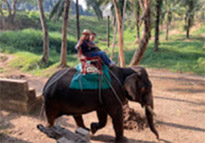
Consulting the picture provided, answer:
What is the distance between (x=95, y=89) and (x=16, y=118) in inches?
140

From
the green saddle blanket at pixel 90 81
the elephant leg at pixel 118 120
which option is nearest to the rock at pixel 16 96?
the green saddle blanket at pixel 90 81

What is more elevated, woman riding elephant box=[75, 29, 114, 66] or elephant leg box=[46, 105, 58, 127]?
woman riding elephant box=[75, 29, 114, 66]

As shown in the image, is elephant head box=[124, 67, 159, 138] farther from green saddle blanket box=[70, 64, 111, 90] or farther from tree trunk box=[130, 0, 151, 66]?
tree trunk box=[130, 0, 151, 66]

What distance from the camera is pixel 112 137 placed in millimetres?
5586

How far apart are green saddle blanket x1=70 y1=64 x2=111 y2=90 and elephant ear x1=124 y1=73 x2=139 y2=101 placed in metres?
0.43

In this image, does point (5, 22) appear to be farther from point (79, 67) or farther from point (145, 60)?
point (79, 67)

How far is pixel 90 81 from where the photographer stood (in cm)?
479

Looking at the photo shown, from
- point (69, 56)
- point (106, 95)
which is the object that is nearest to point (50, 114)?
point (106, 95)

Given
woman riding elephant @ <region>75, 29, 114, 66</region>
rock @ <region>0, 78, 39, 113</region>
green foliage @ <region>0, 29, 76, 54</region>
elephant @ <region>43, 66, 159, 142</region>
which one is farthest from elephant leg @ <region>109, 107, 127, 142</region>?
green foliage @ <region>0, 29, 76, 54</region>

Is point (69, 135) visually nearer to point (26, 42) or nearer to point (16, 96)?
point (16, 96)

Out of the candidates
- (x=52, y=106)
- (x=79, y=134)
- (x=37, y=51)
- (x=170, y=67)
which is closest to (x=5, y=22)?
(x=37, y=51)

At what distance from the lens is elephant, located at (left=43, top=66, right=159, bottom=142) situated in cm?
471

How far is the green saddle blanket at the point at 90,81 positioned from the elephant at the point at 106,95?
94mm

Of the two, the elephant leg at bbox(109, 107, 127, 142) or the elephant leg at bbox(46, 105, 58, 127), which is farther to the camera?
the elephant leg at bbox(46, 105, 58, 127)
